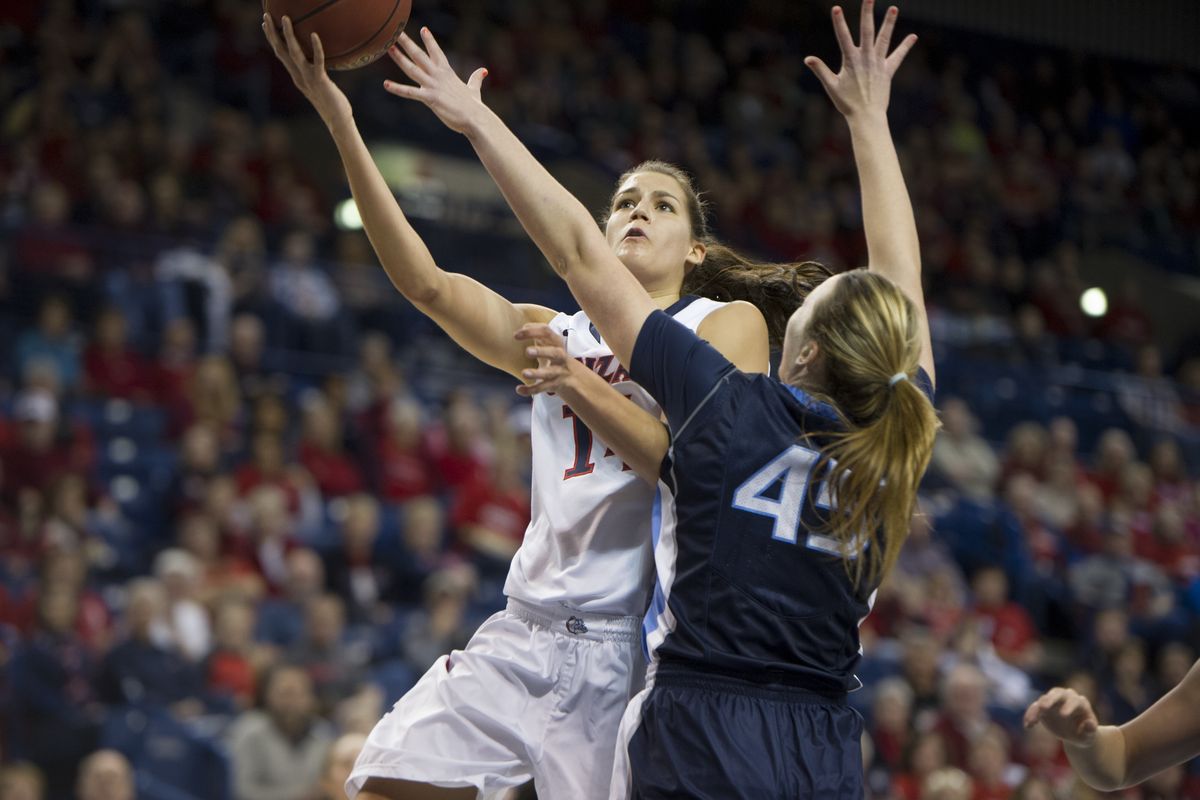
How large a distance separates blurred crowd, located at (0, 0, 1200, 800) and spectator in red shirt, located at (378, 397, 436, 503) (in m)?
0.02

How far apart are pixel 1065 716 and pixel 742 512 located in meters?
0.74

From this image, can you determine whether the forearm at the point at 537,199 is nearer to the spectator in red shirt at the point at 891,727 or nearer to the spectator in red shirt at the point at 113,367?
the spectator in red shirt at the point at 891,727

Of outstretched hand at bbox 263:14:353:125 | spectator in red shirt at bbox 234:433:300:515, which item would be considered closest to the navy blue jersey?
outstretched hand at bbox 263:14:353:125

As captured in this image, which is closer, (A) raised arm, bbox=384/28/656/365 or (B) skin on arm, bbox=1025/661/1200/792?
(A) raised arm, bbox=384/28/656/365

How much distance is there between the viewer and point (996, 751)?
7582mm

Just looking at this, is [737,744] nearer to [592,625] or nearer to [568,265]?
[592,625]

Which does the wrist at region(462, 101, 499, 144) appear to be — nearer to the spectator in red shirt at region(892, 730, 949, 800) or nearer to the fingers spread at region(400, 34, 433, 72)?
the fingers spread at region(400, 34, 433, 72)

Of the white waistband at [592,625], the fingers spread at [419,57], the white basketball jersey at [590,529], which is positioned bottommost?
the white waistband at [592,625]

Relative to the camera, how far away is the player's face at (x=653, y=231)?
3381mm

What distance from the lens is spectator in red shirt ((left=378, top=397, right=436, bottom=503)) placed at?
8523 millimetres

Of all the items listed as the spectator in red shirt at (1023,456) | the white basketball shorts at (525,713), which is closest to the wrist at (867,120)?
the white basketball shorts at (525,713)

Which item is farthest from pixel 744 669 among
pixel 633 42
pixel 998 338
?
pixel 633 42

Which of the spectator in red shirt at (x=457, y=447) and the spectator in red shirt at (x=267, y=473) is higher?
the spectator in red shirt at (x=457, y=447)

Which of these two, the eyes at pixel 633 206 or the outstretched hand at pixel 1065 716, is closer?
the outstretched hand at pixel 1065 716
